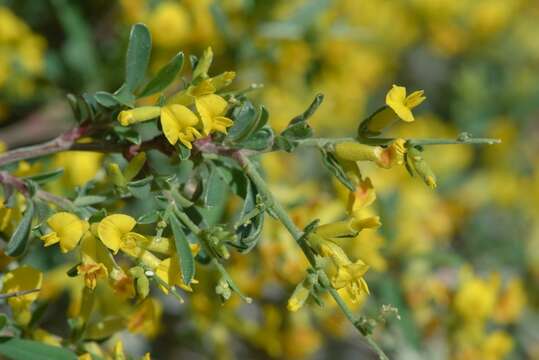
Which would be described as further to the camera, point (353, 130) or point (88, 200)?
point (353, 130)

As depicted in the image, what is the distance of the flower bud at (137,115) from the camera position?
105 centimetres

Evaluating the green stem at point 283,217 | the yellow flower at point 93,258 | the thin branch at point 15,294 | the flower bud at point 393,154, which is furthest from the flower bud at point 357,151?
the thin branch at point 15,294

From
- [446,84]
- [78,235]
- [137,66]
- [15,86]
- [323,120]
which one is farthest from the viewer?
[446,84]

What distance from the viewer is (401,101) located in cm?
106

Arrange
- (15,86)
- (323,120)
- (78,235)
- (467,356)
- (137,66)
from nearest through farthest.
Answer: (78,235) < (137,66) < (467,356) < (15,86) < (323,120)

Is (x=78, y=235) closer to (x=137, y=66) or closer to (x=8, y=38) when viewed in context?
(x=137, y=66)

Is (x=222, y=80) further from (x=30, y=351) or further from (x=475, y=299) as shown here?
(x=475, y=299)

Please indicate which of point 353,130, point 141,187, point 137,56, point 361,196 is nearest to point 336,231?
point 361,196

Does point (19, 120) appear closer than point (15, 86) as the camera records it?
No

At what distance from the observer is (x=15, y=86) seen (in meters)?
2.05

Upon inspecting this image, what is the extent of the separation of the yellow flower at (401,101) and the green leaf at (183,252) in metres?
0.33

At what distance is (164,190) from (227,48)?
101 centimetres

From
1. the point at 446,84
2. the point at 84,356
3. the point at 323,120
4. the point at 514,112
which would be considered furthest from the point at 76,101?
the point at 446,84

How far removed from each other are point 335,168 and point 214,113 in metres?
0.19
